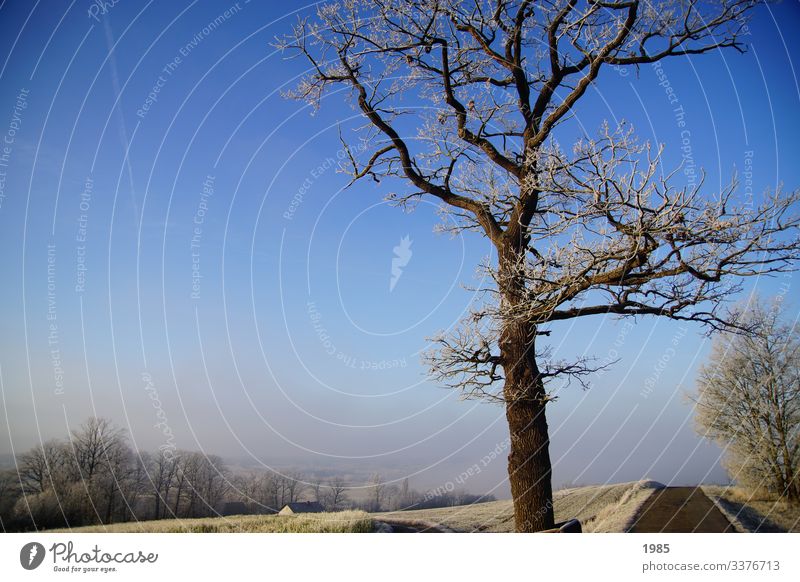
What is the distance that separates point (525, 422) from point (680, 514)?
5694 millimetres

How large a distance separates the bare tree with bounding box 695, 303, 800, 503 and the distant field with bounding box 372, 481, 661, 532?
8.97 ft

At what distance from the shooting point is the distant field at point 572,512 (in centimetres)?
1045

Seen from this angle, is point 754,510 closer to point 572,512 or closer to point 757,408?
point 757,408

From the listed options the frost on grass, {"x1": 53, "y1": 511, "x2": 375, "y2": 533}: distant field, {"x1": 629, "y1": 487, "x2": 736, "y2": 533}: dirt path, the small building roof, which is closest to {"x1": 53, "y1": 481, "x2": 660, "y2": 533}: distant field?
{"x1": 53, "y1": 511, "x2": 375, "y2": 533}: distant field

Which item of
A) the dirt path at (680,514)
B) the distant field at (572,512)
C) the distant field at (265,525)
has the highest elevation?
the distant field at (265,525)

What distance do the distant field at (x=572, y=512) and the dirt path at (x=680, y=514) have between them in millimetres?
236

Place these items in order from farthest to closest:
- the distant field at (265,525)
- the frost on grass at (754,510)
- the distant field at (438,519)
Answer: the frost on grass at (754,510)
the distant field at (438,519)
the distant field at (265,525)

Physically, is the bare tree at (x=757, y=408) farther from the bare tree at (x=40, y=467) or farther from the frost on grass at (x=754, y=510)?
the bare tree at (x=40, y=467)

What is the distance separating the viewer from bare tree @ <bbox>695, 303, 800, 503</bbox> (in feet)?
45.8
